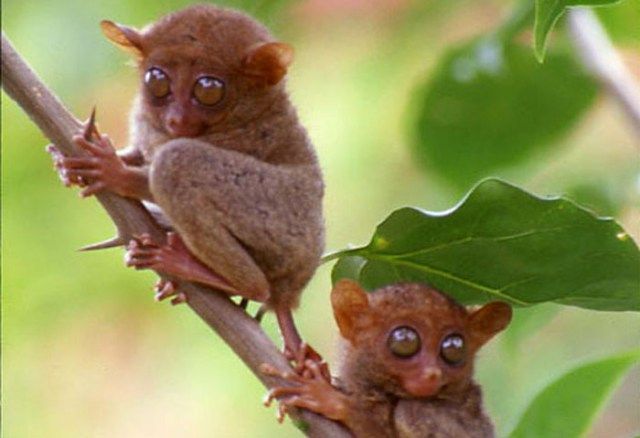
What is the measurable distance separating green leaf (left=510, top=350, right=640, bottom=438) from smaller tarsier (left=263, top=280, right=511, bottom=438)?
209mm

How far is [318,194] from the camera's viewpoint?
123 inches

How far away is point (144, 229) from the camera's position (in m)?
2.72

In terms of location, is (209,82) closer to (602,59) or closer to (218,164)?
(218,164)

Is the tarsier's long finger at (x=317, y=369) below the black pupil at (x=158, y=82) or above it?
below

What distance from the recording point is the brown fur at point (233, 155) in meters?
2.84

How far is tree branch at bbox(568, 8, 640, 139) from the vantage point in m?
3.90

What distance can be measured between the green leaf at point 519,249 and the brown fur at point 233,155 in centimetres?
16

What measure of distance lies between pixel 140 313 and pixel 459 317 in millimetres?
3310

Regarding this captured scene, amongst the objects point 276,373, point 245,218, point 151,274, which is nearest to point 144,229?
point 245,218

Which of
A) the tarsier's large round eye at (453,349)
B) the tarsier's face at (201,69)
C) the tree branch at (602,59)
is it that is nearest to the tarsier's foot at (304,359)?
the tarsier's large round eye at (453,349)

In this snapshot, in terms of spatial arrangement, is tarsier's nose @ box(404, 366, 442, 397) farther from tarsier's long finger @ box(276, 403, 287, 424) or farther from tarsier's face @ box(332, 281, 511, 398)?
tarsier's long finger @ box(276, 403, 287, 424)

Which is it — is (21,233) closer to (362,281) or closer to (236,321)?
(362,281)

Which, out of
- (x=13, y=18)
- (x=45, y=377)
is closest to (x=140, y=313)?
(x=45, y=377)

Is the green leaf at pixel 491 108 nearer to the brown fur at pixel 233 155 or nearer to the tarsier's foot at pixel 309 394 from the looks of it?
the brown fur at pixel 233 155
